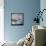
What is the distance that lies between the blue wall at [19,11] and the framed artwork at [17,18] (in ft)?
0.43

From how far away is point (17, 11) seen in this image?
19.2 ft

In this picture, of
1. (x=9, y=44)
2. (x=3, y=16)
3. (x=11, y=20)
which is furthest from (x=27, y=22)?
(x=9, y=44)

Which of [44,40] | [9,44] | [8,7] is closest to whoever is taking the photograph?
[44,40]

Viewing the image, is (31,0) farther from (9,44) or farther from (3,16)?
(9,44)

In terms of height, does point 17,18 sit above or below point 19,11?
below

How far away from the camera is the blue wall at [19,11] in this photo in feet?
18.9

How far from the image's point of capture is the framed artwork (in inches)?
229

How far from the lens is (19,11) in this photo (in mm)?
5848

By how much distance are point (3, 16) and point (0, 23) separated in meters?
0.34

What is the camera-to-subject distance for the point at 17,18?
230 inches

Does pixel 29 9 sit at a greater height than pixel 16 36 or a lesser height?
greater

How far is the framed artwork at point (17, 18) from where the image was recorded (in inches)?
229

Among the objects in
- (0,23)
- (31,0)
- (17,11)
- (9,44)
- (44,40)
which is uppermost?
(31,0)

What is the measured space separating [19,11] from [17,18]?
323 mm
